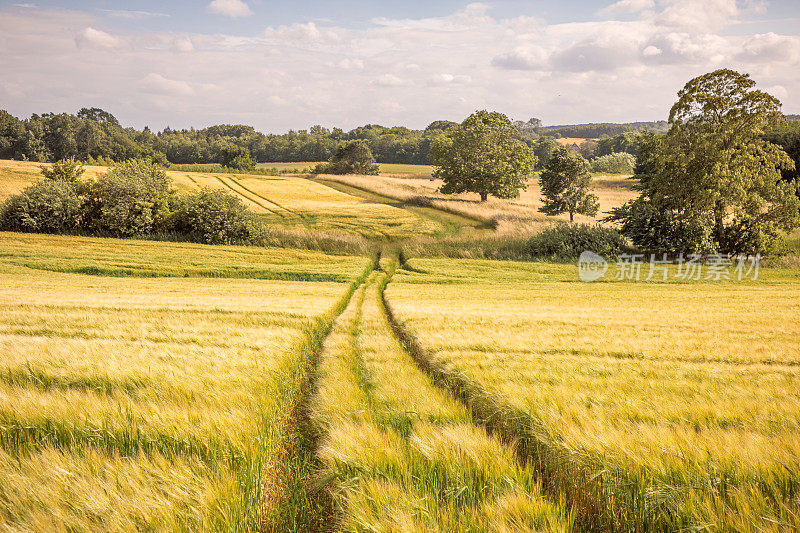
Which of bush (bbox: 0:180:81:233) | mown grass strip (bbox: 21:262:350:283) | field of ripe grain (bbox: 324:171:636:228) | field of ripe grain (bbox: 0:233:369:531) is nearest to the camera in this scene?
field of ripe grain (bbox: 0:233:369:531)

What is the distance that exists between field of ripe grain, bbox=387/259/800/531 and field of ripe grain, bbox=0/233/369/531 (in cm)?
213

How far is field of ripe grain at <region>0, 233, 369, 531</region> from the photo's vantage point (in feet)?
7.80

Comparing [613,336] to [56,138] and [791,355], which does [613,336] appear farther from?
[56,138]

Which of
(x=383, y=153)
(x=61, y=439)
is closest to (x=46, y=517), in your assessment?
(x=61, y=439)

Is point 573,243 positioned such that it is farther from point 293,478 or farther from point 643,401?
point 293,478

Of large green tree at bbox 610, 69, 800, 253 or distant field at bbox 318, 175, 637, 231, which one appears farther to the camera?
distant field at bbox 318, 175, 637, 231

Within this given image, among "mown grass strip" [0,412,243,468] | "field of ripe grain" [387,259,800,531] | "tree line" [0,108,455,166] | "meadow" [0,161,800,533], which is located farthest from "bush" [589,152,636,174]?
"mown grass strip" [0,412,243,468]

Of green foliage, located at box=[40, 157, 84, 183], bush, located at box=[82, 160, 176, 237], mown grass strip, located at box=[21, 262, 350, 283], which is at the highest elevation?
green foliage, located at box=[40, 157, 84, 183]

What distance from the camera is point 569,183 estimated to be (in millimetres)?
47750

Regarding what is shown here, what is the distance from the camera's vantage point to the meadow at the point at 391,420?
2.53m

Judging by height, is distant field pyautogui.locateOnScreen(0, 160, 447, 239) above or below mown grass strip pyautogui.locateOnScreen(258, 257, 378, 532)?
above

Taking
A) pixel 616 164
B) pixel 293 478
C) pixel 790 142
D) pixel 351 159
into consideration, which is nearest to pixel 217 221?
pixel 293 478

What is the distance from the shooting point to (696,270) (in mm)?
29875

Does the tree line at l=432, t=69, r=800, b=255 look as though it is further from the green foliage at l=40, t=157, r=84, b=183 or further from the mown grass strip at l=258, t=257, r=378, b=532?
the green foliage at l=40, t=157, r=84, b=183
